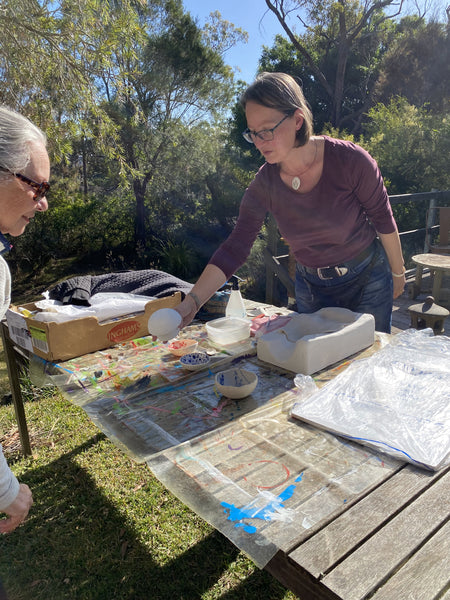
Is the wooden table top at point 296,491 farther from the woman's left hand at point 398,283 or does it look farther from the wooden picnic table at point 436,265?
the wooden picnic table at point 436,265

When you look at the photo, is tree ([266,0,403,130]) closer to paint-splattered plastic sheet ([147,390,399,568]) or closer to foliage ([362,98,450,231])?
foliage ([362,98,450,231])

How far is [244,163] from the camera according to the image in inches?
460

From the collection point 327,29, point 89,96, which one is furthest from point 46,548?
point 327,29

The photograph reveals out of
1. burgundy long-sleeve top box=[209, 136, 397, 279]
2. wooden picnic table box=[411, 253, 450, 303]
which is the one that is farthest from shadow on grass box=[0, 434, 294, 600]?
wooden picnic table box=[411, 253, 450, 303]

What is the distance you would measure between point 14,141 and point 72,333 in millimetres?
885

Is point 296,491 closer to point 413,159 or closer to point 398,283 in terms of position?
point 398,283

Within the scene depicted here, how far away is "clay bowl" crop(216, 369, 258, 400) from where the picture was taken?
1266 mm

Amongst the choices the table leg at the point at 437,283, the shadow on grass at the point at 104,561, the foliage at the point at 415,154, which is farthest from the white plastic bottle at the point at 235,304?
the foliage at the point at 415,154

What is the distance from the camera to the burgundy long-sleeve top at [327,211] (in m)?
1.62

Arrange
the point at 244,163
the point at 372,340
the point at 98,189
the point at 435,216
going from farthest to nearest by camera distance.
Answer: the point at 244,163 < the point at 98,189 < the point at 435,216 < the point at 372,340

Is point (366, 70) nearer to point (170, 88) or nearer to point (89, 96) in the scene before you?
point (170, 88)

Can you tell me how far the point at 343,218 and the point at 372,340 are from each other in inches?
19.3

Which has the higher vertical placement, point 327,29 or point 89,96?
point 327,29

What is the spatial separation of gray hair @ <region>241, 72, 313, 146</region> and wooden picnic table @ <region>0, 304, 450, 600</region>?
0.95 meters
